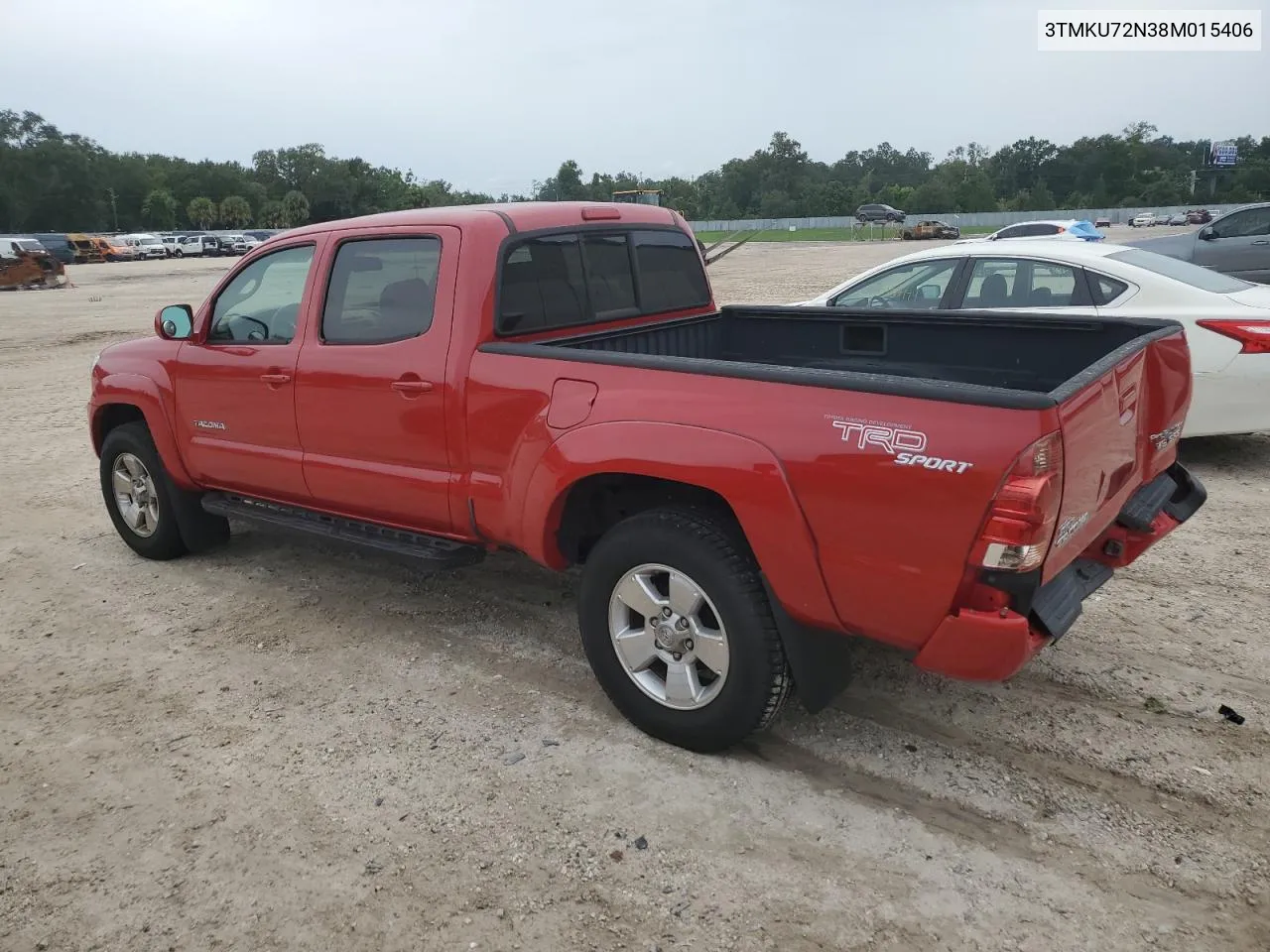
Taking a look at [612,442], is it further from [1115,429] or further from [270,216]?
[270,216]

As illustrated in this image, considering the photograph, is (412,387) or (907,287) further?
(907,287)

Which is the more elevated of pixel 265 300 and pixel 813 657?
pixel 265 300

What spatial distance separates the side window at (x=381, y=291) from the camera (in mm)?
4074

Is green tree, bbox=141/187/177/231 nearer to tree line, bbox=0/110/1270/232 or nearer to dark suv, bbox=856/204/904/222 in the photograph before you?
tree line, bbox=0/110/1270/232

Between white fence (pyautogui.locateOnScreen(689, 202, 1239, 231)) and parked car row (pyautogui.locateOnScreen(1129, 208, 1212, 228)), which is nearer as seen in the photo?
parked car row (pyautogui.locateOnScreen(1129, 208, 1212, 228))

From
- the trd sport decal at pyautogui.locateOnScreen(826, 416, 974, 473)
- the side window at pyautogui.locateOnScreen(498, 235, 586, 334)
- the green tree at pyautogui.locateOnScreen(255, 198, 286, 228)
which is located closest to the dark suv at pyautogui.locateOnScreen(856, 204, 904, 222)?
the green tree at pyautogui.locateOnScreen(255, 198, 286, 228)

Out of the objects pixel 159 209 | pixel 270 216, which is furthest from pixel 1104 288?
pixel 270 216

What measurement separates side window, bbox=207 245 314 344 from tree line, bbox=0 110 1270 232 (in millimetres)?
81054

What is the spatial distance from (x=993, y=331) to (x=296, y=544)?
13.9 feet

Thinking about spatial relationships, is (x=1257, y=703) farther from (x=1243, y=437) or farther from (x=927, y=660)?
(x=1243, y=437)

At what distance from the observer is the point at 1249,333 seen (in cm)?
598

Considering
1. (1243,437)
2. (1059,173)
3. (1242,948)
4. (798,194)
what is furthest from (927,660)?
(1059,173)

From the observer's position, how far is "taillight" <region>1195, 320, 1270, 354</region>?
5961 millimetres

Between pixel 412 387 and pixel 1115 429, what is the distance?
2679 millimetres
